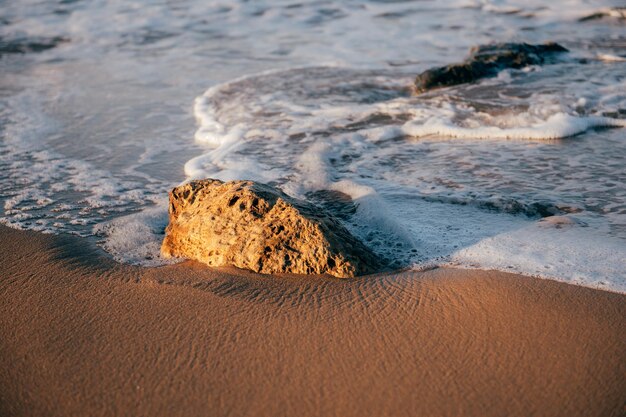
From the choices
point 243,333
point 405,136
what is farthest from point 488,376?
point 405,136

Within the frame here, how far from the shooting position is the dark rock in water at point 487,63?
21.1ft

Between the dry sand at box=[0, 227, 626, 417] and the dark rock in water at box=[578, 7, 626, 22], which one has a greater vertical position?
the dark rock in water at box=[578, 7, 626, 22]

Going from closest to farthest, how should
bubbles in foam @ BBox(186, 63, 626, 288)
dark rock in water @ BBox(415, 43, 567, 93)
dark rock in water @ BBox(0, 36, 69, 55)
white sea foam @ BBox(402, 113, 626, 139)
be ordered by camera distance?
1. bubbles in foam @ BBox(186, 63, 626, 288)
2. white sea foam @ BBox(402, 113, 626, 139)
3. dark rock in water @ BBox(415, 43, 567, 93)
4. dark rock in water @ BBox(0, 36, 69, 55)

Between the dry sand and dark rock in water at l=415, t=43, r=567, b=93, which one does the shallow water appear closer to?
dark rock in water at l=415, t=43, r=567, b=93

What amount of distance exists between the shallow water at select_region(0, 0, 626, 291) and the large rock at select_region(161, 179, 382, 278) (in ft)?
0.90

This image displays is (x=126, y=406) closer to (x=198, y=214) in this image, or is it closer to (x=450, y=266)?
(x=198, y=214)

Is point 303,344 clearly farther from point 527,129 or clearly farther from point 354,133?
point 527,129

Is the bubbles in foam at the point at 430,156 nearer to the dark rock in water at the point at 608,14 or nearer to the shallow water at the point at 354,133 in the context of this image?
the shallow water at the point at 354,133

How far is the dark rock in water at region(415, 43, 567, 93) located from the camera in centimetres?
643

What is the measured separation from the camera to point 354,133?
509 centimetres

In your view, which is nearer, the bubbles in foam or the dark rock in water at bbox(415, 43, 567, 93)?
the bubbles in foam

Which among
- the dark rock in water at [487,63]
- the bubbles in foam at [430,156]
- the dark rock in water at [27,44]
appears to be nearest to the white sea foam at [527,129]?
the bubbles in foam at [430,156]

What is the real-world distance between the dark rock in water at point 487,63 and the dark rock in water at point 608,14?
2250 millimetres

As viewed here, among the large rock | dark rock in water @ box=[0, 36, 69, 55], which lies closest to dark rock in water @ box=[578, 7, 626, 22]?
dark rock in water @ box=[0, 36, 69, 55]
